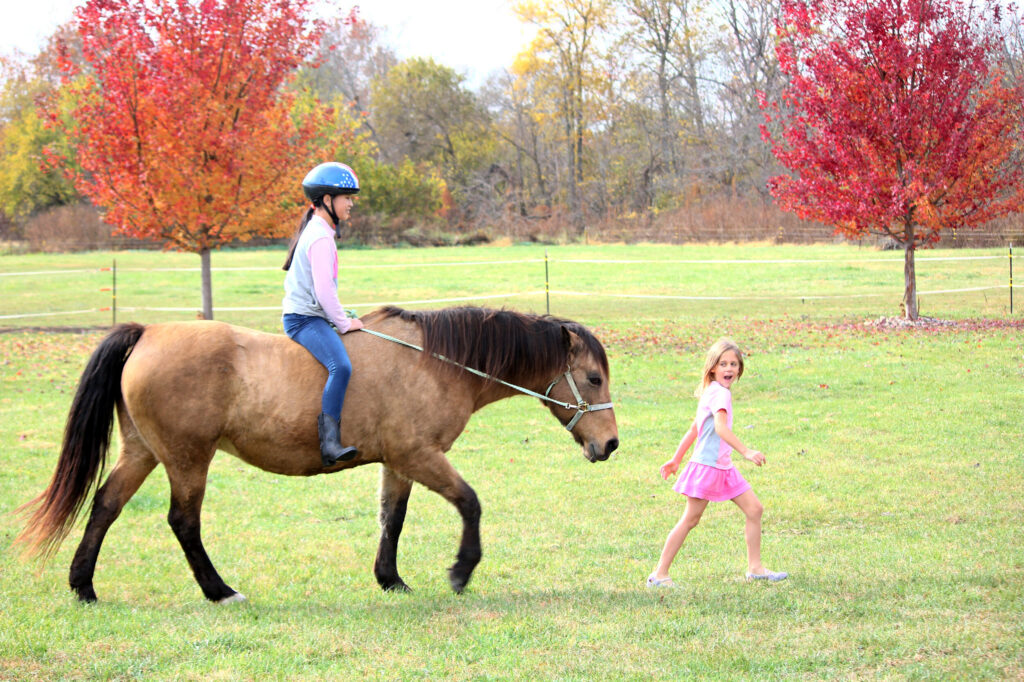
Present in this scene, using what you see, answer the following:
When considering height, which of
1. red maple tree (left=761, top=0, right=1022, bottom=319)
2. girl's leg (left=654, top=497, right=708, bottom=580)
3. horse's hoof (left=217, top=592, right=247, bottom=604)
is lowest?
horse's hoof (left=217, top=592, right=247, bottom=604)

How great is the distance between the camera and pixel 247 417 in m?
5.28

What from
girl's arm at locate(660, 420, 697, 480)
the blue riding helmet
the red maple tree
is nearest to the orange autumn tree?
the red maple tree

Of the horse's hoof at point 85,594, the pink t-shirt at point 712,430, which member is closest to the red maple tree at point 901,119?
the pink t-shirt at point 712,430

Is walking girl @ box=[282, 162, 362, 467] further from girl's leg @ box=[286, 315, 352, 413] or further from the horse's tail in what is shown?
the horse's tail

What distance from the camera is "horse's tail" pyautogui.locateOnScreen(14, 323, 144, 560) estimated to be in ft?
17.5

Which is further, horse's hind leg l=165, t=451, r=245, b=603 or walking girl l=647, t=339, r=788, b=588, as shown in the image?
walking girl l=647, t=339, r=788, b=588

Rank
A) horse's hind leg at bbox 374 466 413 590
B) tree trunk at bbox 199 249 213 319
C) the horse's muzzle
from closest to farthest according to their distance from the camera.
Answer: horse's hind leg at bbox 374 466 413 590 < the horse's muzzle < tree trunk at bbox 199 249 213 319

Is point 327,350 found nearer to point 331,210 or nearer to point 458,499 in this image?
point 331,210

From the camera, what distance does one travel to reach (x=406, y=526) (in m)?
7.04

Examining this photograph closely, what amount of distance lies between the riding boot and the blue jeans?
4 centimetres

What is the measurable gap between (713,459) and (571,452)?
4069mm

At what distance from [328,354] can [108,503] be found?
5.19ft

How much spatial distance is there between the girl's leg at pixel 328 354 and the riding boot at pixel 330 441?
4 cm

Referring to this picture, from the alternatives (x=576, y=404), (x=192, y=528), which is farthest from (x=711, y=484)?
(x=192, y=528)
